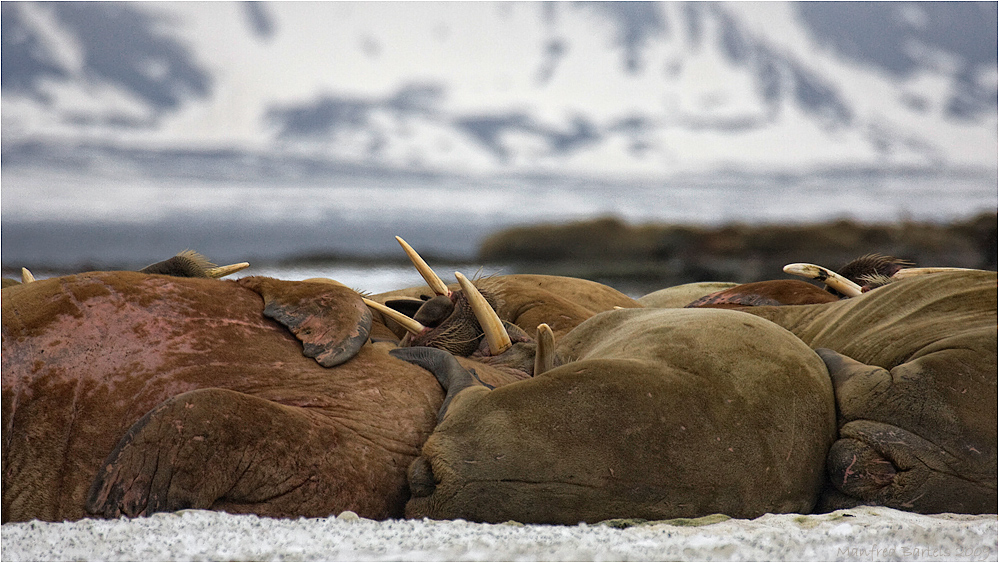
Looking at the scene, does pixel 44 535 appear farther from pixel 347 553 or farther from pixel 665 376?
pixel 665 376

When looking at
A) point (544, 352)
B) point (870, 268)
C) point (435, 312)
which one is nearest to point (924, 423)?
point (544, 352)

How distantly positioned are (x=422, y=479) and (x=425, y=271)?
4.29 feet

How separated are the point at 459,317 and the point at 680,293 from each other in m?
2.48

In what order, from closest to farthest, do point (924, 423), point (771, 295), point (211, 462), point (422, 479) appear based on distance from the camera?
point (211, 462) < point (422, 479) < point (924, 423) < point (771, 295)

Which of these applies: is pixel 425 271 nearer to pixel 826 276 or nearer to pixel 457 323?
pixel 457 323

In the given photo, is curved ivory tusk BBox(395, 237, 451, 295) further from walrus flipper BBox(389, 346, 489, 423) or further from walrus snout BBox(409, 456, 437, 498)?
walrus snout BBox(409, 456, 437, 498)

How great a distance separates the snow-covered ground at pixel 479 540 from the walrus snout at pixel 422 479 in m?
0.19

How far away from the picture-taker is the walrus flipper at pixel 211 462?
2.27 metres

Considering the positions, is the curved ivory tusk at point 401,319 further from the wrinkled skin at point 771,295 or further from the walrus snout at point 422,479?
the wrinkled skin at point 771,295

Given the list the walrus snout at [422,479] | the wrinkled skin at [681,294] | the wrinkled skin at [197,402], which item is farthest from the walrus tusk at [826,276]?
the walrus snout at [422,479]

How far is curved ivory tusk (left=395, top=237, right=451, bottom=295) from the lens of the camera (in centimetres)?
349

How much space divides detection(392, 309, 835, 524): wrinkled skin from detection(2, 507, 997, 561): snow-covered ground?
0.11 metres

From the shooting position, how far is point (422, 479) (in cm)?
244

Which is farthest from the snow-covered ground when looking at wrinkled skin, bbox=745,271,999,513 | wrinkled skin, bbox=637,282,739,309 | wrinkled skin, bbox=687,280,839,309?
wrinkled skin, bbox=637,282,739,309
